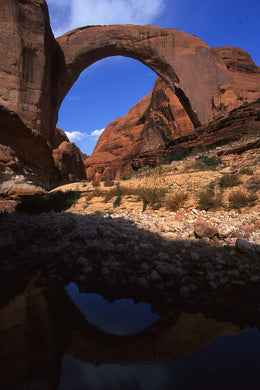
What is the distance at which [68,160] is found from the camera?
A: 12891mm

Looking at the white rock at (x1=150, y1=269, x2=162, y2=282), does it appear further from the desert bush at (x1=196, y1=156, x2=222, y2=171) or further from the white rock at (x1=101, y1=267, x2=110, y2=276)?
the desert bush at (x1=196, y1=156, x2=222, y2=171)

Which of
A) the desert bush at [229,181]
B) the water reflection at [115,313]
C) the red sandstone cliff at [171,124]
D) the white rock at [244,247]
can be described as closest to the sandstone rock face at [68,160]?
the red sandstone cliff at [171,124]

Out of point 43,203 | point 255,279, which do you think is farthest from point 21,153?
point 255,279

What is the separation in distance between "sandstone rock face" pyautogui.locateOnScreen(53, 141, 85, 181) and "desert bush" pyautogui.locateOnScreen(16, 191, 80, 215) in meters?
6.49

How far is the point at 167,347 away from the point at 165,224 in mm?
2416

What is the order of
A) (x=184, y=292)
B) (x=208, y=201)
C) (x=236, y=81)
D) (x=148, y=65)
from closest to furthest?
(x=184, y=292) < (x=208, y=201) < (x=148, y=65) < (x=236, y=81)

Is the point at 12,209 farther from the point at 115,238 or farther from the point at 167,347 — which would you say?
the point at 167,347

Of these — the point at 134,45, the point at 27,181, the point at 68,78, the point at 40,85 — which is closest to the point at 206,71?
the point at 134,45

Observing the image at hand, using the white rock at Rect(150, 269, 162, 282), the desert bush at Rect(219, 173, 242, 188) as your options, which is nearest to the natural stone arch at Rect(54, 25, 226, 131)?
the desert bush at Rect(219, 173, 242, 188)

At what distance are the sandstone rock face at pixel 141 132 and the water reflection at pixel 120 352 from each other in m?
12.4

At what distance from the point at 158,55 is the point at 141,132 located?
1257 centimetres

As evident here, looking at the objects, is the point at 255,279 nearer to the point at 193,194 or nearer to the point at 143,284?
the point at 143,284

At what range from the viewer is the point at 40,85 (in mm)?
11352

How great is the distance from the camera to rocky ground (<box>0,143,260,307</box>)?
168cm
